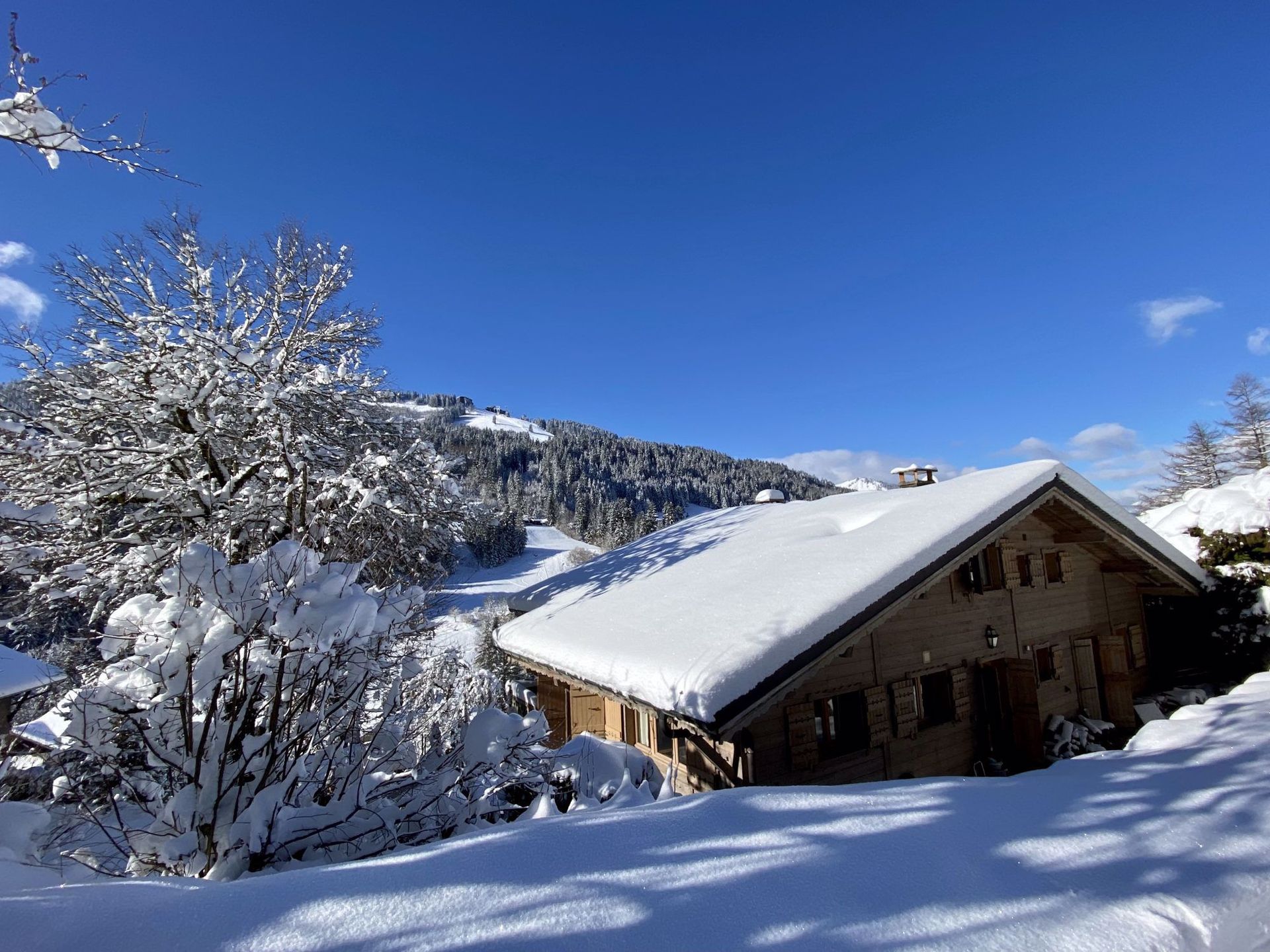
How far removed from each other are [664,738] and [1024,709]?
254 inches

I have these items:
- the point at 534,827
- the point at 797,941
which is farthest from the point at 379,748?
the point at 797,941

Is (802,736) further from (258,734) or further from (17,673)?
(17,673)

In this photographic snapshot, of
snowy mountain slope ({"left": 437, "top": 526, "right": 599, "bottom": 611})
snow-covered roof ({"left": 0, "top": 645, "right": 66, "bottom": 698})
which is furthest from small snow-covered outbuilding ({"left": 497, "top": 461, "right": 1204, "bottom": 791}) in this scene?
snowy mountain slope ({"left": 437, "top": 526, "right": 599, "bottom": 611})

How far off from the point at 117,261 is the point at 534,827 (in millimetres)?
12056

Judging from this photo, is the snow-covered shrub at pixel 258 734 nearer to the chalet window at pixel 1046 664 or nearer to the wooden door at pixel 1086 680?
the chalet window at pixel 1046 664

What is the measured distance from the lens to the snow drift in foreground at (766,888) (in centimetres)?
163

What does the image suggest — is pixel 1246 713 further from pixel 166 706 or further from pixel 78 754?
pixel 78 754

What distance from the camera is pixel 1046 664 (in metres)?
10.1

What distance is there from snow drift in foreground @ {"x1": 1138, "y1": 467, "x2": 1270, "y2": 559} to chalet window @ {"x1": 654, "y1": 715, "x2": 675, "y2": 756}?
1265 centimetres

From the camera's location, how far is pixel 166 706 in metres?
2.94

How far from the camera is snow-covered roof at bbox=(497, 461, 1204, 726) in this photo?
18.6 ft

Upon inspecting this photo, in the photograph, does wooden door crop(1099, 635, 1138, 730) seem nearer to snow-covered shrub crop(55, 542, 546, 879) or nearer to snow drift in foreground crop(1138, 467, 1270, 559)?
snow drift in foreground crop(1138, 467, 1270, 559)

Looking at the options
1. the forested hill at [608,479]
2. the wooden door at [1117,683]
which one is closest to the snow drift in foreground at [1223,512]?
the wooden door at [1117,683]

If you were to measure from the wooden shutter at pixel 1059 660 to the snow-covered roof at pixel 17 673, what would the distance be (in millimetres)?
18026
